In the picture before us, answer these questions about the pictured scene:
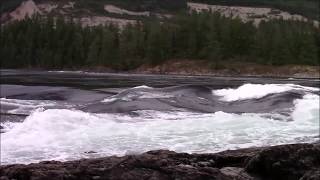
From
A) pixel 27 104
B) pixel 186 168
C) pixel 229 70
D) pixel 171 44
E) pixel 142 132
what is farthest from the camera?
pixel 171 44

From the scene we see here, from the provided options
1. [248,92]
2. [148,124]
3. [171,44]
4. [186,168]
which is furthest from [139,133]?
[171,44]

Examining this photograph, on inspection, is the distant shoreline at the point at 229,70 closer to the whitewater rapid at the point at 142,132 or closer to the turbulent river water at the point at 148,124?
the turbulent river water at the point at 148,124

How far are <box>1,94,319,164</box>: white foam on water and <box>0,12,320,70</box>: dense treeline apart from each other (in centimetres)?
10411

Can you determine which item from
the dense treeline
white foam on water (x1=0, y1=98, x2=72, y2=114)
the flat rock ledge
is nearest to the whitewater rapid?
white foam on water (x1=0, y1=98, x2=72, y2=114)

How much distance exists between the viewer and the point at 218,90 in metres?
53.6

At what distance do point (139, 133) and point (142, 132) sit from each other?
284 mm

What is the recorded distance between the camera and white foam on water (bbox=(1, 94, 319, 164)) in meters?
23.7

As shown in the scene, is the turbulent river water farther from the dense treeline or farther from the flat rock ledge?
the dense treeline

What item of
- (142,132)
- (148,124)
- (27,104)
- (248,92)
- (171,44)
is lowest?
(171,44)

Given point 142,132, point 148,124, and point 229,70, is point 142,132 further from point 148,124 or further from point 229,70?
point 229,70

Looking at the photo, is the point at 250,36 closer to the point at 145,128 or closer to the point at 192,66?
the point at 192,66

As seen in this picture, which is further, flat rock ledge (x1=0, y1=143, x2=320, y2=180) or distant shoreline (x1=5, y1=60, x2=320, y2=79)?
distant shoreline (x1=5, y1=60, x2=320, y2=79)

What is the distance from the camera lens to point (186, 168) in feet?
40.8

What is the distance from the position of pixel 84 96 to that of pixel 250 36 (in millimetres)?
105766
